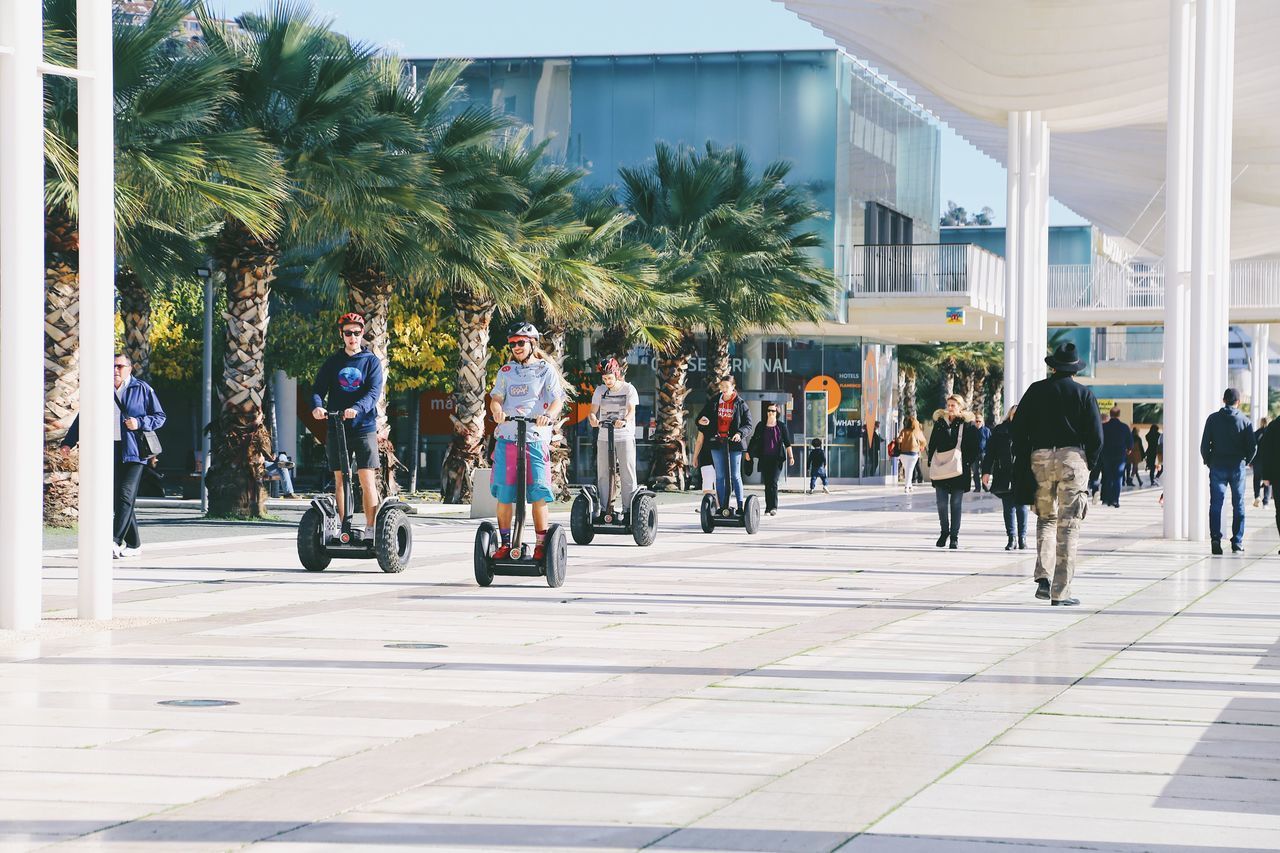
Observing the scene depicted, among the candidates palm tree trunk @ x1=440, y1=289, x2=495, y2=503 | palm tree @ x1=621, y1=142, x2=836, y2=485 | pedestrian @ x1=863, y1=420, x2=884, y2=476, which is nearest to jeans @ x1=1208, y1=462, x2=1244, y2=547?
palm tree trunk @ x1=440, y1=289, x2=495, y2=503

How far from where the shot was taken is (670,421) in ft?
133

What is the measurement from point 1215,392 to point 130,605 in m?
14.2

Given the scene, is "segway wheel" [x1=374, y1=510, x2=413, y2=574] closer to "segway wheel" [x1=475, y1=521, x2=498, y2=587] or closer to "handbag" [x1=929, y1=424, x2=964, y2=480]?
"segway wheel" [x1=475, y1=521, x2=498, y2=587]

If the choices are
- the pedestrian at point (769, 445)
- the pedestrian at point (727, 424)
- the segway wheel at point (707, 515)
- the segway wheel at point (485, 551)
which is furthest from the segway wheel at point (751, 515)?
the segway wheel at point (485, 551)

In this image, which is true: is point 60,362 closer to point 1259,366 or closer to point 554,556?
point 554,556

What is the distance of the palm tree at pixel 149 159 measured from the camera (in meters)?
19.5

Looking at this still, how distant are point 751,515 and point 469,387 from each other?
1019 centimetres

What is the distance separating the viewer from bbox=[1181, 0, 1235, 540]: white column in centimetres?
2105

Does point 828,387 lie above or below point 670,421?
above

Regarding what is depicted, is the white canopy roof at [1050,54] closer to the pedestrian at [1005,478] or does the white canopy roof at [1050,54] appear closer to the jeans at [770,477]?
the jeans at [770,477]

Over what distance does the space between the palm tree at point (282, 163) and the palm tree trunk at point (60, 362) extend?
8.80 ft

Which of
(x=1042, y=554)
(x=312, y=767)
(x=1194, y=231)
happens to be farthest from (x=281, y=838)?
(x=1194, y=231)

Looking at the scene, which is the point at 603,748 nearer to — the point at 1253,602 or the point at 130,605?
the point at 130,605

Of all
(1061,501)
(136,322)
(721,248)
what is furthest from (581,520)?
(721,248)
